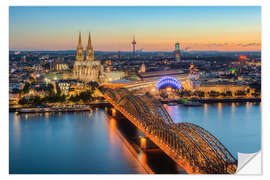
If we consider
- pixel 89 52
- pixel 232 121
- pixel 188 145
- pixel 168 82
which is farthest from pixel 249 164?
pixel 89 52

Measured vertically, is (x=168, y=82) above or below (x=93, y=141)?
above

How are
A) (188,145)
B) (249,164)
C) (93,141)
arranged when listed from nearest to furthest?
(249,164) < (188,145) < (93,141)

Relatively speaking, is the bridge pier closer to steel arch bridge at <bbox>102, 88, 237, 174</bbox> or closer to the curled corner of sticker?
steel arch bridge at <bbox>102, 88, 237, 174</bbox>

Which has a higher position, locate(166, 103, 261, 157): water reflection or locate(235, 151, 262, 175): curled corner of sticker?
locate(235, 151, 262, 175): curled corner of sticker

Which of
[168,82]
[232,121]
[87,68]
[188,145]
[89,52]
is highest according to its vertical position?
[89,52]

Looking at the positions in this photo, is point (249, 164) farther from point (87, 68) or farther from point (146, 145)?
point (87, 68)

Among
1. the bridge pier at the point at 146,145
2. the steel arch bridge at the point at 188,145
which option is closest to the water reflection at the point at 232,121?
the bridge pier at the point at 146,145

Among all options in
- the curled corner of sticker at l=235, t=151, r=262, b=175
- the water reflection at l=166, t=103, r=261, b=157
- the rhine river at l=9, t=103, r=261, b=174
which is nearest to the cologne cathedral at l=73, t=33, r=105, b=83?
the water reflection at l=166, t=103, r=261, b=157
